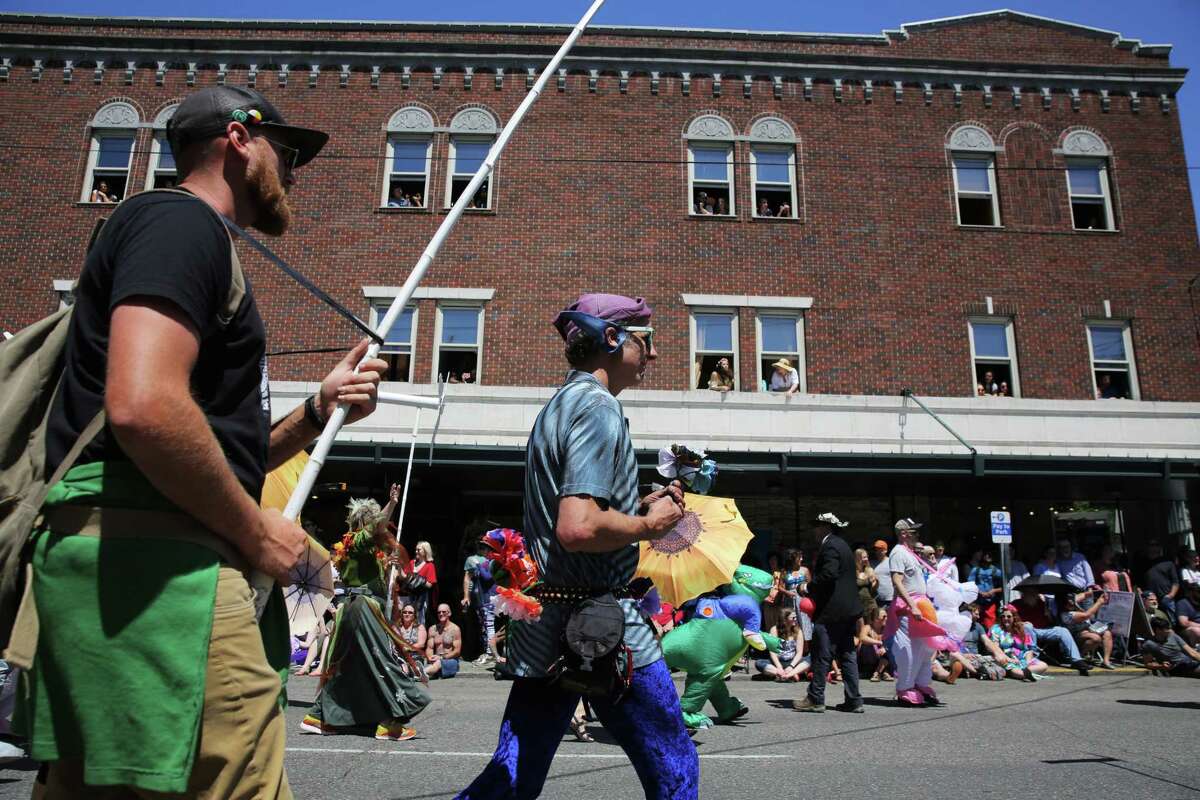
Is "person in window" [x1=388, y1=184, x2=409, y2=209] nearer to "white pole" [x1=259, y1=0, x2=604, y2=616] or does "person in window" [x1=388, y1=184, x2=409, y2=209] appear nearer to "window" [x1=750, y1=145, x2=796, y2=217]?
"window" [x1=750, y1=145, x2=796, y2=217]

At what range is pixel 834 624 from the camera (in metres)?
9.39

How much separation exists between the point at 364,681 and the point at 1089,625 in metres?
12.2

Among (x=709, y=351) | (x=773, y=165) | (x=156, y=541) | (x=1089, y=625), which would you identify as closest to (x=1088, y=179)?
(x=773, y=165)

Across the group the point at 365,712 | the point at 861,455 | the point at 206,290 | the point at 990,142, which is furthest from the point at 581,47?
the point at 206,290

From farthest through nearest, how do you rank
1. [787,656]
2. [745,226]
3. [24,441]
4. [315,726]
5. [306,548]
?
[745,226] < [787,656] < [315,726] < [306,548] < [24,441]

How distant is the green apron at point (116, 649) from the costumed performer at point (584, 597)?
1.17 meters

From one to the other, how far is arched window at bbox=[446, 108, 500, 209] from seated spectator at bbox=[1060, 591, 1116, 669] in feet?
44.7

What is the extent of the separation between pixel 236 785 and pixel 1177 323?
70.2ft

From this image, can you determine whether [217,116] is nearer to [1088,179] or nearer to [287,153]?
[287,153]

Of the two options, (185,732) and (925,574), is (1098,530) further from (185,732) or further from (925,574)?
(185,732)

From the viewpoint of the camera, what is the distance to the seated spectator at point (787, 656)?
1252 cm

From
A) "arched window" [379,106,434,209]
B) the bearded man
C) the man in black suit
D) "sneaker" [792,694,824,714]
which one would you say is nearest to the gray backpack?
the bearded man

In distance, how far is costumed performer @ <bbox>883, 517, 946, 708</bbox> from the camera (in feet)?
32.0

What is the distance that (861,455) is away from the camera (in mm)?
15703
